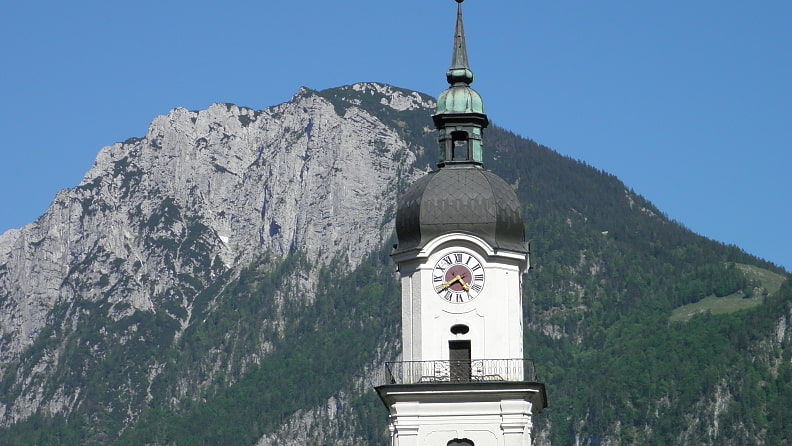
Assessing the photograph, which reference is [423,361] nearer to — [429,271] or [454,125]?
[429,271]

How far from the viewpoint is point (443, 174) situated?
86.3m

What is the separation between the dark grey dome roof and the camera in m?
85.0

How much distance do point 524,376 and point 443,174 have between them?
25.9ft

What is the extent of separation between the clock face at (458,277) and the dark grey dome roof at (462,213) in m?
0.91

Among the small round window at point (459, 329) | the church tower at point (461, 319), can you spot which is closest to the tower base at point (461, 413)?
the church tower at point (461, 319)

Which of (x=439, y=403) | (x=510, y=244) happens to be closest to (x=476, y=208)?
(x=510, y=244)

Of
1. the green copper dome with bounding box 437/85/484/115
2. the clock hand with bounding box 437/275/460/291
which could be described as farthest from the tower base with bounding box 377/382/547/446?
the green copper dome with bounding box 437/85/484/115

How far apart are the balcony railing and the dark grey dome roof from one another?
4.10m

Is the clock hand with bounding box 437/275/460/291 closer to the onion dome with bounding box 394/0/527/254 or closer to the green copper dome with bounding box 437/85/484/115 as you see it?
the onion dome with bounding box 394/0/527/254

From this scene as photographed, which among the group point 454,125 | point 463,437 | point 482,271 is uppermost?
point 454,125

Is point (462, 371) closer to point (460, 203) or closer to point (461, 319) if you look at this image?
point (461, 319)

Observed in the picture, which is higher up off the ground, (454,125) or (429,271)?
(454,125)

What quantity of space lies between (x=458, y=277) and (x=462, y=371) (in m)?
3.30

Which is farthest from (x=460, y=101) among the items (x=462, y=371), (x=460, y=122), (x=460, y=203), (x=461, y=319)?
(x=462, y=371)
